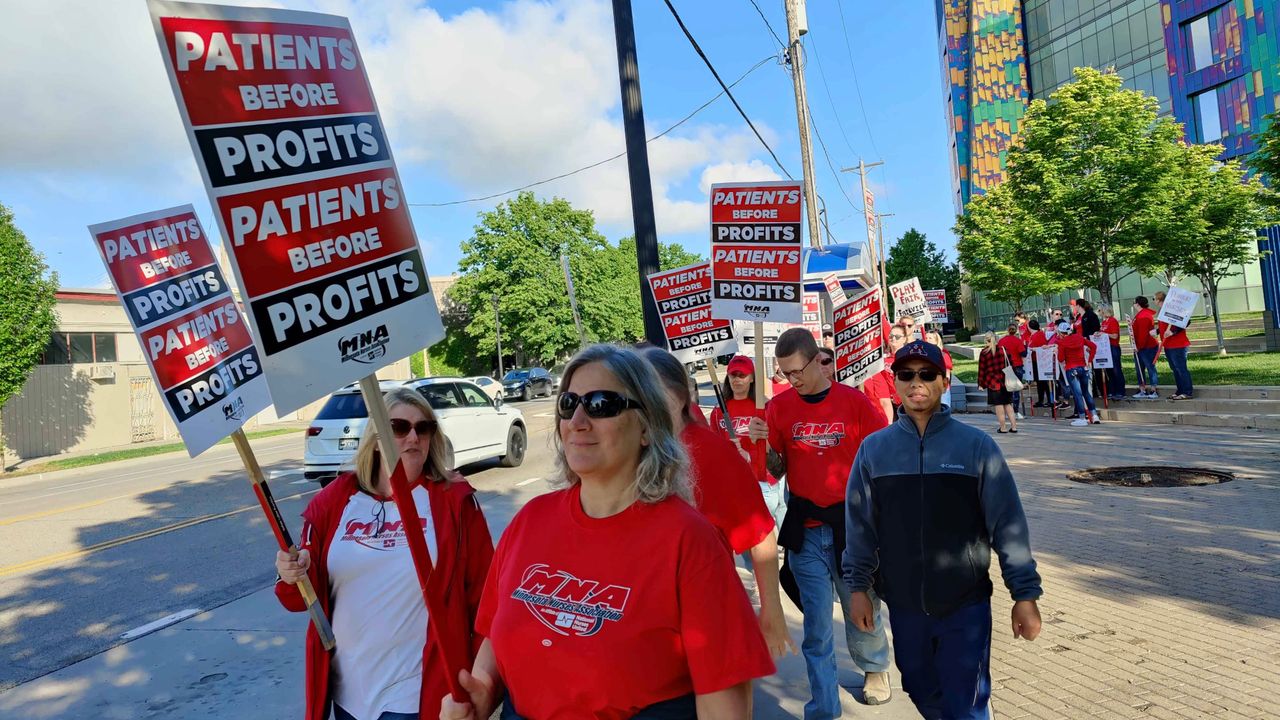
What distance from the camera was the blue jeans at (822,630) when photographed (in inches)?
161

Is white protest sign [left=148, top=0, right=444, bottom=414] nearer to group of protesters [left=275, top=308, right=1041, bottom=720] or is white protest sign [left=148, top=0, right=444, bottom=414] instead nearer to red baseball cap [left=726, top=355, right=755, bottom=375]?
group of protesters [left=275, top=308, right=1041, bottom=720]

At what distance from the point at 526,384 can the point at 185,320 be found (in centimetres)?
3744

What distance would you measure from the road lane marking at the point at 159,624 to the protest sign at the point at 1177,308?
53.5 ft

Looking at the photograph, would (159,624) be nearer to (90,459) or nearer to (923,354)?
(923,354)

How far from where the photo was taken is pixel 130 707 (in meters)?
4.82

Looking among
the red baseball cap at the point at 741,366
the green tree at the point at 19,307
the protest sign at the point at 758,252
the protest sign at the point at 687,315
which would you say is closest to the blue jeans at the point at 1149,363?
the protest sign at the point at 687,315

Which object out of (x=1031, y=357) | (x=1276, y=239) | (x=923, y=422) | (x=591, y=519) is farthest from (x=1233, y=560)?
(x=1276, y=239)

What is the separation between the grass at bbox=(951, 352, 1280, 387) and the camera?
54.1 feet

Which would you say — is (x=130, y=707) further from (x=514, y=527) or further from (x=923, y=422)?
(x=923, y=422)

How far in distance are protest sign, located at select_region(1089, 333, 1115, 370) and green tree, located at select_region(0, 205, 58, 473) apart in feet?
78.4

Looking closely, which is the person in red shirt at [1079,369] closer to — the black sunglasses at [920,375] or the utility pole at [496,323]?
the black sunglasses at [920,375]

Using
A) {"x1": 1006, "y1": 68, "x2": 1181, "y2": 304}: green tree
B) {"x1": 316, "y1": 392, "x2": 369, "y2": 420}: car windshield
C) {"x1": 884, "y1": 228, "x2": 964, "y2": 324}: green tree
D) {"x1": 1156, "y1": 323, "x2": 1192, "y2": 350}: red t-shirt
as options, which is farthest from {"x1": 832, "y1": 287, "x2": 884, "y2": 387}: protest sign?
{"x1": 884, "y1": 228, "x2": 964, "y2": 324}: green tree

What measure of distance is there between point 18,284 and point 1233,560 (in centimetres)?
2350

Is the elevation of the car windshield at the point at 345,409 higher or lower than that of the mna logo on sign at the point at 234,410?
lower
